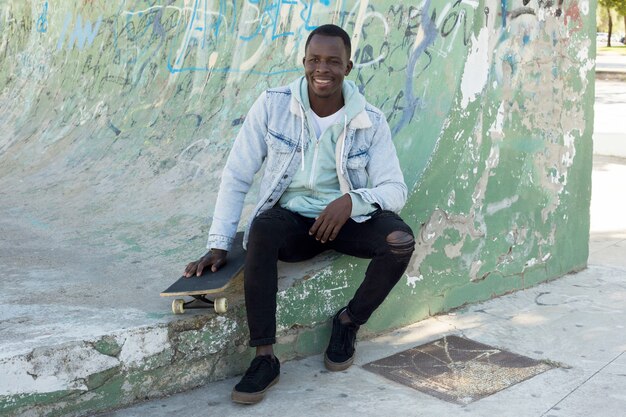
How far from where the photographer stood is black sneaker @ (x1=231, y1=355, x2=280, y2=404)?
327 centimetres

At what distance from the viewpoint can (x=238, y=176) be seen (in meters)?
3.57

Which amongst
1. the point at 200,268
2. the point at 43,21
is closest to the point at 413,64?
the point at 200,268

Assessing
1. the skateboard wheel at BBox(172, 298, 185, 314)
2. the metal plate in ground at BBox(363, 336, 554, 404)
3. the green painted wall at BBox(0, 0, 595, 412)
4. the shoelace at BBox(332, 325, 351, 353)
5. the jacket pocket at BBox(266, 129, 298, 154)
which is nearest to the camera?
the skateboard wheel at BBox(172, 298, 185, 314)

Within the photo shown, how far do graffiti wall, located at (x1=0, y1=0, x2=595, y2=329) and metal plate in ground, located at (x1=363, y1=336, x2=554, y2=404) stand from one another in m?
0.34

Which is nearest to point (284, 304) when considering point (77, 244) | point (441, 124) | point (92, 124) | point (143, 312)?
point (143, 312)

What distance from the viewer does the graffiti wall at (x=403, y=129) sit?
170 inches

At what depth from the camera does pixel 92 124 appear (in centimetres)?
707

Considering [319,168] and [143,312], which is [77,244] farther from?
[319,168]

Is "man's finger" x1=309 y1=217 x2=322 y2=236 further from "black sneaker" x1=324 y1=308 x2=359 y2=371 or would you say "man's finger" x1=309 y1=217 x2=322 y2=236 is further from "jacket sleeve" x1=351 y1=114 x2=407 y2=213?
"black sneaker" x1=324 y1=308 x2=359 y2=371

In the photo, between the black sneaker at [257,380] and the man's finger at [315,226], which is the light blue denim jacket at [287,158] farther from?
the black sneaker at [257,380]

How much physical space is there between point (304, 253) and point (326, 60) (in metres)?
0.83

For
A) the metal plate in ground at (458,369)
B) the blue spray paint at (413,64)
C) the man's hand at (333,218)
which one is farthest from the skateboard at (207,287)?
the blue spray paint at (413,64)

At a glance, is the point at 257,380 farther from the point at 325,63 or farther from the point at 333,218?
the point at 325,63

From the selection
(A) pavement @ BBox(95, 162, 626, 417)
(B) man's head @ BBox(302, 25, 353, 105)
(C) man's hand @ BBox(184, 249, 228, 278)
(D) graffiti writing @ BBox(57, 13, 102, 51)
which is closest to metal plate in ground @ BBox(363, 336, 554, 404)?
(A) pavement @ BBox(95, 162, 626, 417)
